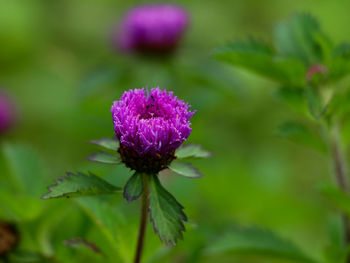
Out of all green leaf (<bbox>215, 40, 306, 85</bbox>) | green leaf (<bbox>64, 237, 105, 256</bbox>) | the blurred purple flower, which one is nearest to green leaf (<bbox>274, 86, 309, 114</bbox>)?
green leaf (<bbox>215, 40, 306, 85</bbox>)

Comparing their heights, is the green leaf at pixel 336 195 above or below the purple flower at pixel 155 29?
below

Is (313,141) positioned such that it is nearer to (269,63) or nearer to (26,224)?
(269,63)

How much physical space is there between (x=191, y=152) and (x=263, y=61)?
0.31m

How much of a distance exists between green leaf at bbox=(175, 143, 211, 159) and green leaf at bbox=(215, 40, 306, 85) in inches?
10.7

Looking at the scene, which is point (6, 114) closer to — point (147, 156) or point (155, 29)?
point (155, 29)

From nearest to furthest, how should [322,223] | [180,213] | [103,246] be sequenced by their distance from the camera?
[180,213] < [103,246] < [322,223]

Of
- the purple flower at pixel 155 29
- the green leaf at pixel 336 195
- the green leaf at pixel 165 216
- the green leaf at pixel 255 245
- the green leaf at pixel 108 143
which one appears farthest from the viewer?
the purple flower at pixel 155 29

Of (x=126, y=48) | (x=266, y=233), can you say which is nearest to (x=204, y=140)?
(x=126, y=48)

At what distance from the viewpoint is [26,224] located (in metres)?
1.26

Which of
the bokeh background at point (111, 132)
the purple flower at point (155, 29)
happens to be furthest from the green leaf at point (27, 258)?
the purple flower at point (155, 29)

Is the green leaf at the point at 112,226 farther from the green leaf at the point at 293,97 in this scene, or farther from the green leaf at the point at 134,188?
the green leaf at the point at 293,97

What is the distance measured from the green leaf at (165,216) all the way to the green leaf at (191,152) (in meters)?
0.10

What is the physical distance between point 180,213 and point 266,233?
46 cm

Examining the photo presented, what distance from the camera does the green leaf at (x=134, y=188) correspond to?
0.91 m
